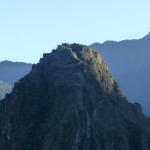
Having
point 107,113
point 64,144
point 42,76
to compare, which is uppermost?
point 42,76

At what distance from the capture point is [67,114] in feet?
555

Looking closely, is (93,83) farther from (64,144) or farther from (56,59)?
(64,144)

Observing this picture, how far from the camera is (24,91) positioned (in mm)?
186000

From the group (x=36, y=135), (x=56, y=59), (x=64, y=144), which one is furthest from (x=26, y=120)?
(x=56, y=59)

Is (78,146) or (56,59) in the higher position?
(56,59)

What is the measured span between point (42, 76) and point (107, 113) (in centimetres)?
3024

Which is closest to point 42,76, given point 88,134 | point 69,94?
point 69,94

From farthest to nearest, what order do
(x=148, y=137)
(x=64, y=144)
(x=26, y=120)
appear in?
(x=148, y=137) < (x=26, y=120) < (x=64, y=144)

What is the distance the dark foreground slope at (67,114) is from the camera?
16765 cm

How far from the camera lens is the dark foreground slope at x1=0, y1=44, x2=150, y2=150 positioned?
168m

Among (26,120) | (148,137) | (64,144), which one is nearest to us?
(64,144)

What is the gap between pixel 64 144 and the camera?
165 meters

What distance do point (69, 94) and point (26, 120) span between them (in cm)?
1690

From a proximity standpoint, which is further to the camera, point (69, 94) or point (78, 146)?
point (69, 94)
